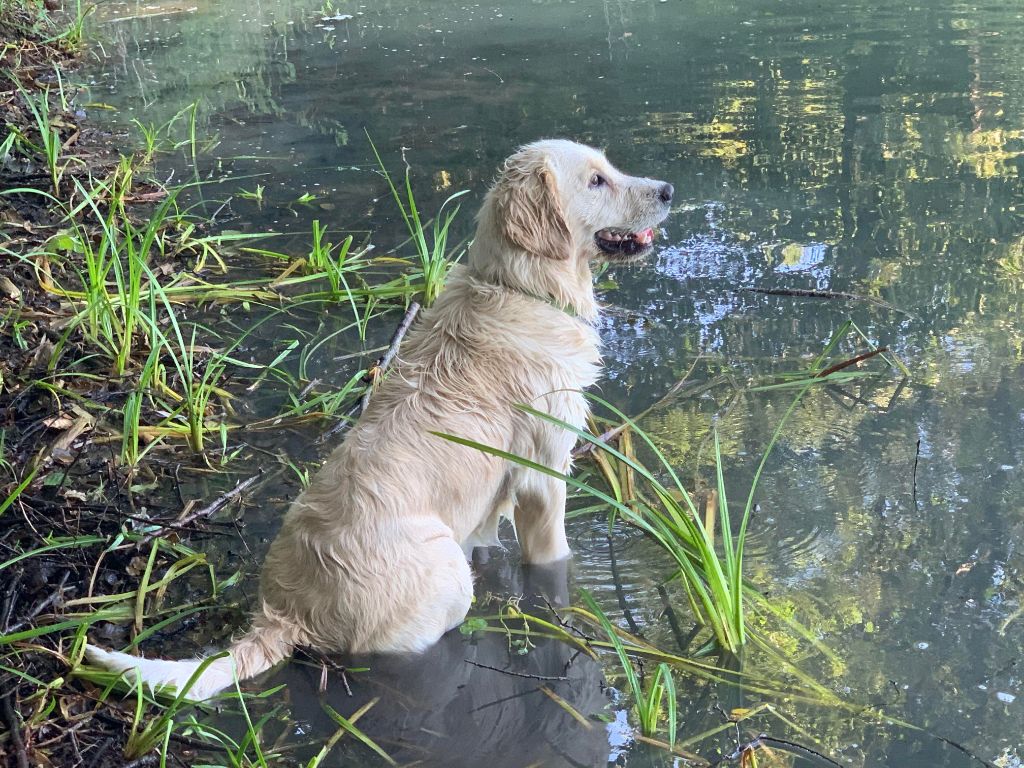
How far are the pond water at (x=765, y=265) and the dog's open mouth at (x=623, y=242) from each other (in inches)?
38.8

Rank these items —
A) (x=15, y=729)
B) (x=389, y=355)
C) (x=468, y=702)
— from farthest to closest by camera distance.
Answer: (x=389, y=355) < (x=468, y=702) < (x=15, y=729)

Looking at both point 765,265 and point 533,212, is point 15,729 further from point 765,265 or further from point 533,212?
point 765,265

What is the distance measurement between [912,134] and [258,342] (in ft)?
17.8

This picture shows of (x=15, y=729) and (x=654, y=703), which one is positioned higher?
(x=15, y=729)

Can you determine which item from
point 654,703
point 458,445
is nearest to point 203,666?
point 458,445

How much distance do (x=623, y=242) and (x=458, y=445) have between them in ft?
3.64

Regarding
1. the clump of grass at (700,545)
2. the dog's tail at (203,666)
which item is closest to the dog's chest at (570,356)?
the clump of grass at (700,545)

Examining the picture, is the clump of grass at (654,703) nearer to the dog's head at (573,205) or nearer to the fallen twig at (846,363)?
the dog's head at (573,205)

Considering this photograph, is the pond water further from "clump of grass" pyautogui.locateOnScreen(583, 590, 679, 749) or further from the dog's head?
the dog's head

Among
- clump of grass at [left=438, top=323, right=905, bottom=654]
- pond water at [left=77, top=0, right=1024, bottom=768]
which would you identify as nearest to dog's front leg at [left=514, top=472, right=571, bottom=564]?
pond water at [left=77, top=0, right=1024, bottom=768]

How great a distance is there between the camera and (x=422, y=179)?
752 cm

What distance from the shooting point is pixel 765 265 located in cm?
600

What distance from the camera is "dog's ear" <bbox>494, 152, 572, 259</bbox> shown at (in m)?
3.56

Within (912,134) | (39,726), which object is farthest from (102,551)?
(912,134)
